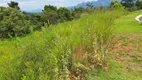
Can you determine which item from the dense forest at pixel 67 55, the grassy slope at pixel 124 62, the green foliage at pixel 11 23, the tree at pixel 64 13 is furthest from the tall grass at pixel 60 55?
the tree at pixel 64 13

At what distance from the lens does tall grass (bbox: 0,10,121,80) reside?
9.53 feet

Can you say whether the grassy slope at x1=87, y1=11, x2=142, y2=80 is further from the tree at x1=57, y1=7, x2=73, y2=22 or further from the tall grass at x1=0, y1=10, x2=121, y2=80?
the tree at x1=57, y1=7, x2=73, y2=22

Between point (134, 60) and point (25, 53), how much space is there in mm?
3324

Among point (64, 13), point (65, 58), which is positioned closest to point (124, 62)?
point (65, 58)

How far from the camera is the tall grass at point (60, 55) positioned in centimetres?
290

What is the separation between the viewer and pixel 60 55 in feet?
12.7

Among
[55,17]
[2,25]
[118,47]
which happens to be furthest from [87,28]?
[55,17]

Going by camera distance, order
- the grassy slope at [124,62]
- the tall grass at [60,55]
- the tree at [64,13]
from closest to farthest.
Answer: the tall grass at [60,55]
the grassy slope at [124,62]
the tree at [64,13]

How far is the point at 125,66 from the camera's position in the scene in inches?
209

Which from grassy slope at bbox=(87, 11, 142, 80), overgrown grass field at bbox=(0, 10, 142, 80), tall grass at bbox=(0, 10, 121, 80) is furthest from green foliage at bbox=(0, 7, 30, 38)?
tall grass at bbox=(0, 10, 121, 80)

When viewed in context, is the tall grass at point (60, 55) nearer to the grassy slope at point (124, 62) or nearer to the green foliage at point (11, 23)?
the grassy slope at point (124, 62)

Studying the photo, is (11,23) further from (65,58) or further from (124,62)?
(65,58)

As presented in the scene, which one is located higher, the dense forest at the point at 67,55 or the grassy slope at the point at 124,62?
the dense forest at the point at 67,55

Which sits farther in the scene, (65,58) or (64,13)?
(64,13)
